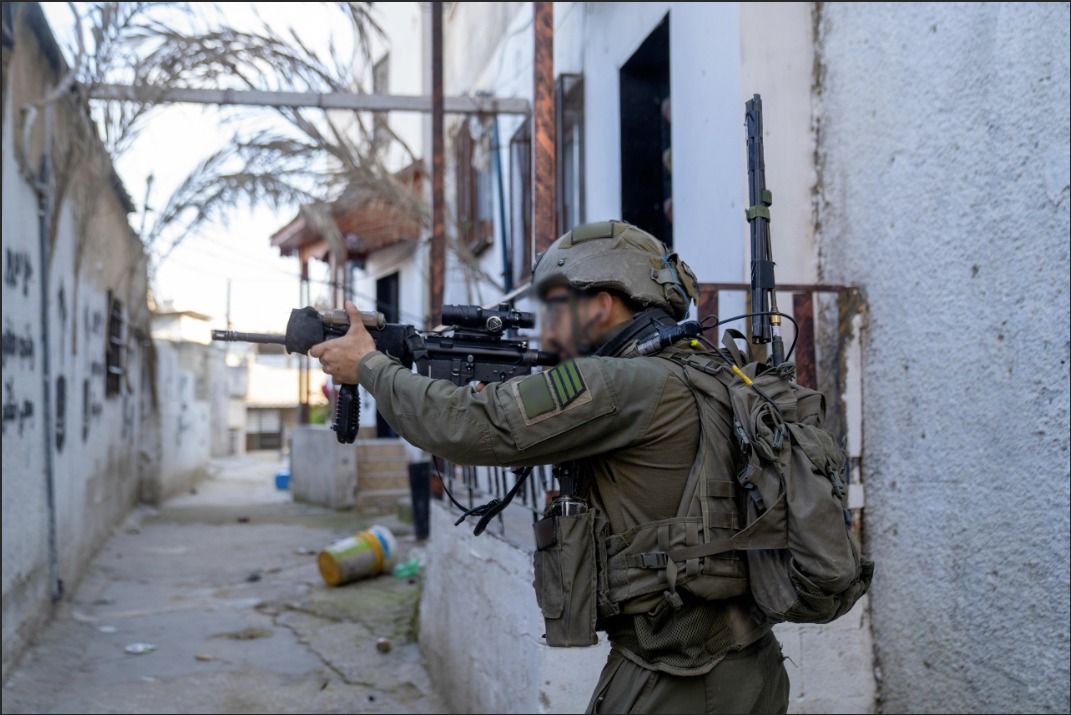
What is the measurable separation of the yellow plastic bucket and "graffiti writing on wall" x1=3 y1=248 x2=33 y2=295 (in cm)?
304

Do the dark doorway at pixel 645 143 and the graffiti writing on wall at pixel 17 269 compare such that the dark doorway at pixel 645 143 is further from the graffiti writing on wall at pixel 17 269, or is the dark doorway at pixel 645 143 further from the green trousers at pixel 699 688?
the green trousers at pixel 699 688

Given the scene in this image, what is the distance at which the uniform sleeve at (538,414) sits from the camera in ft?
5.74

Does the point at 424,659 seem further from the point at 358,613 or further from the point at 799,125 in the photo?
the point at 799,125

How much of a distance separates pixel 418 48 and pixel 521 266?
7611 millimetres

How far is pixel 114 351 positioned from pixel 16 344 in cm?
498

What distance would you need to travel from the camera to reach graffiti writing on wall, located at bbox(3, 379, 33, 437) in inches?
173

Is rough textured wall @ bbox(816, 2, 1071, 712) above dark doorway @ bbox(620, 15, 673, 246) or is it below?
below

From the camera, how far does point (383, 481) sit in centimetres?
1183

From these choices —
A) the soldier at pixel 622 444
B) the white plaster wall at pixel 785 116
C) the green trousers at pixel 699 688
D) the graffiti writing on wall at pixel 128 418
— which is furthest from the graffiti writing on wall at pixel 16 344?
the graffiti writing on wall at pixel 128 418

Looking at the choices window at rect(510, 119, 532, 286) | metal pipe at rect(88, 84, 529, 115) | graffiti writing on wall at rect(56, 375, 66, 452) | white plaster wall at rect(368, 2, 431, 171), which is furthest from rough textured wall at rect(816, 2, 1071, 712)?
white plaster wall at rect(368, 2, 431, 171)

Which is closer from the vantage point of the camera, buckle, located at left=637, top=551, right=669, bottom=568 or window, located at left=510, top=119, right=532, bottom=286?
buckle, located at left=637, top=551, right=669, bottom=568

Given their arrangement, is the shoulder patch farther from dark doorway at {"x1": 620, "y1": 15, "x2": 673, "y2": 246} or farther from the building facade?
dark doorway at {"x1": 620, "y1": 15, "x2": 673, "y2": 246}

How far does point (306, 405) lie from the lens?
588 inches

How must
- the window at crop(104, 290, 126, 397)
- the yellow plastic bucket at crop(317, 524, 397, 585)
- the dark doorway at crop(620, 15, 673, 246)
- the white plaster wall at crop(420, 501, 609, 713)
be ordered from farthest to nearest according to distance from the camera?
the window at crop(104, 290, 126, 397) < the yellow plastic bucket at crop(317, 524, 397, 585) < the dark doorway at crop(620, 15, 673, 246) < the white plaster wall at crop(420, 501, 609, 713)
